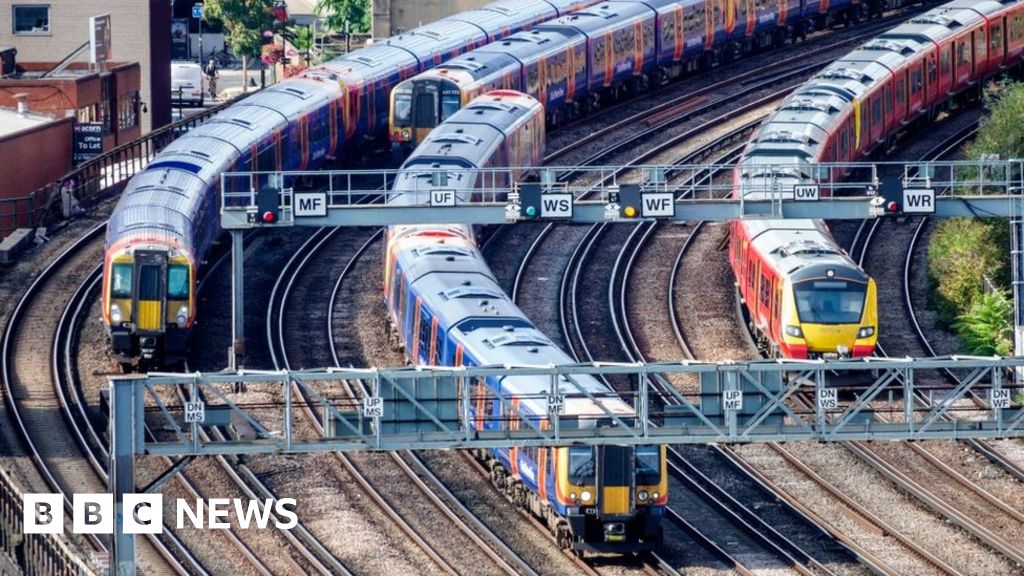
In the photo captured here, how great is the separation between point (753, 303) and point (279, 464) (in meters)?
12.9

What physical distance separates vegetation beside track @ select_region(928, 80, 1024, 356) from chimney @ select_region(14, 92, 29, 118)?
29.1 meters

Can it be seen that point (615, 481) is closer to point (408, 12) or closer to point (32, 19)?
point (32, 19)

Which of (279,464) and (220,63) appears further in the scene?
(220,63)

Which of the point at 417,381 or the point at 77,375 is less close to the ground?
the point at 417,381

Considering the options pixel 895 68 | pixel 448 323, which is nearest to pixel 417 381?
pixel 448 323

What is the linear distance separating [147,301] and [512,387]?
12.8 metres

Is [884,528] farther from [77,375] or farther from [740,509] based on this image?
[77,375]

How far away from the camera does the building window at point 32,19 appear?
90062mm

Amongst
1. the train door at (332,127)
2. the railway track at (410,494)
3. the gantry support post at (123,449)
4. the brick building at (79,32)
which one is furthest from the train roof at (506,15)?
the gantry support post at (123,449)

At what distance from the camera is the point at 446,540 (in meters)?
42.6

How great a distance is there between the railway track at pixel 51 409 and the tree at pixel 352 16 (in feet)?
149

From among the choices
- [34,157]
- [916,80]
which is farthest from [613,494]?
[916,80]

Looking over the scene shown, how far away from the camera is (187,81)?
4003 inches

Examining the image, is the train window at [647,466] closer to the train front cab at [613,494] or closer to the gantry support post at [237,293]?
the train front cab at [613,494]
